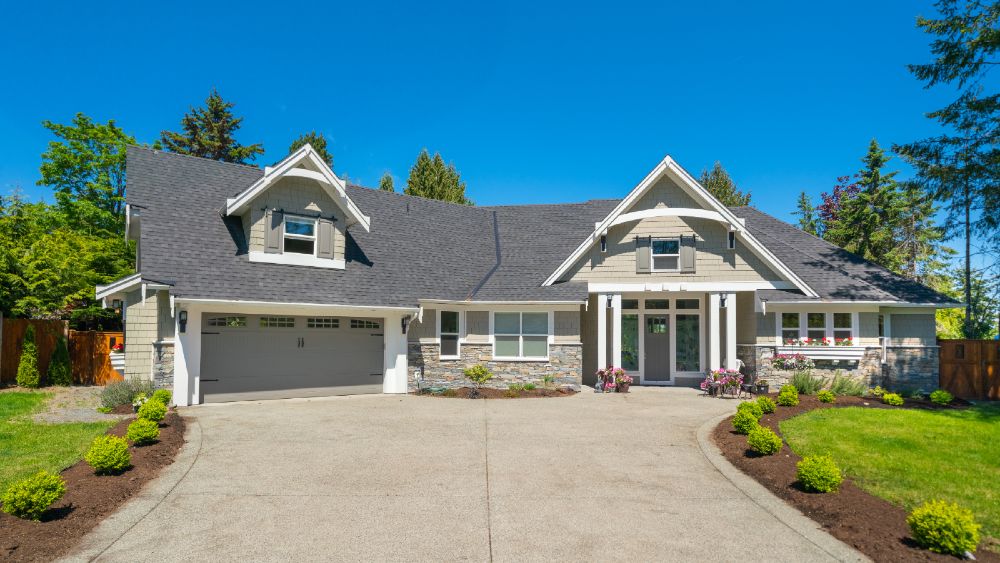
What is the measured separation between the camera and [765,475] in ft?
26.1

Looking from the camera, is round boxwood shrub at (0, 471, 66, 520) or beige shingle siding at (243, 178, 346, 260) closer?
round boxwood shrub at (0, 471, 66, 520)

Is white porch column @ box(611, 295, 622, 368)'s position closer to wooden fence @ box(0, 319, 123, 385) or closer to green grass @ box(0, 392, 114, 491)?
green grass @ box(0, 392, 114, 491)

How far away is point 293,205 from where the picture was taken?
16438 millimetres

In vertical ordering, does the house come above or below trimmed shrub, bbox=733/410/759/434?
above

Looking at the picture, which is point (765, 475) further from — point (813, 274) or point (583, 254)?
point (813, 274)

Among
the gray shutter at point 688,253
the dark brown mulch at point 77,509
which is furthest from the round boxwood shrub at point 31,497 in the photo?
the gray shutter at point 688,253

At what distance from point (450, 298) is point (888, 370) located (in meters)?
13.2

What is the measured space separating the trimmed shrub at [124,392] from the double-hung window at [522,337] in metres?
9.24

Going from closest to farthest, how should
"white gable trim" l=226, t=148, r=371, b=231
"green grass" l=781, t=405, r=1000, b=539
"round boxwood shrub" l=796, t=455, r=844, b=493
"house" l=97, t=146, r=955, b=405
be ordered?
1. "round boxwood shrub" l=796, t=455, r=844, b=493
2. "green grass" l=781, t=405, r=1000, b=539
3. "house" l=97, t=146, r=955, b=405
4. "white gable trim" l=226, t=148, r=371, b=231

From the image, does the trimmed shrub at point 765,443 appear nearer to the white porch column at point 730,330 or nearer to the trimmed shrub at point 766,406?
the trimmed shrub at point 766,406

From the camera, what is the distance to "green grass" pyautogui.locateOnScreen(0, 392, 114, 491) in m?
8.05

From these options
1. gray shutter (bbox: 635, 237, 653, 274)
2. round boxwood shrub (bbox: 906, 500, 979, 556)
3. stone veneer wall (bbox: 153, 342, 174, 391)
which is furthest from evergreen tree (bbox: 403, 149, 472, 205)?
round boxwood shrub (bbox: 906, 500, 979, 556)

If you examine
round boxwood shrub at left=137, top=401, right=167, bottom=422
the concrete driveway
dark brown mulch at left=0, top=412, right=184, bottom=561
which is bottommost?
the concrete driveway

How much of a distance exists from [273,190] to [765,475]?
45.6ft
